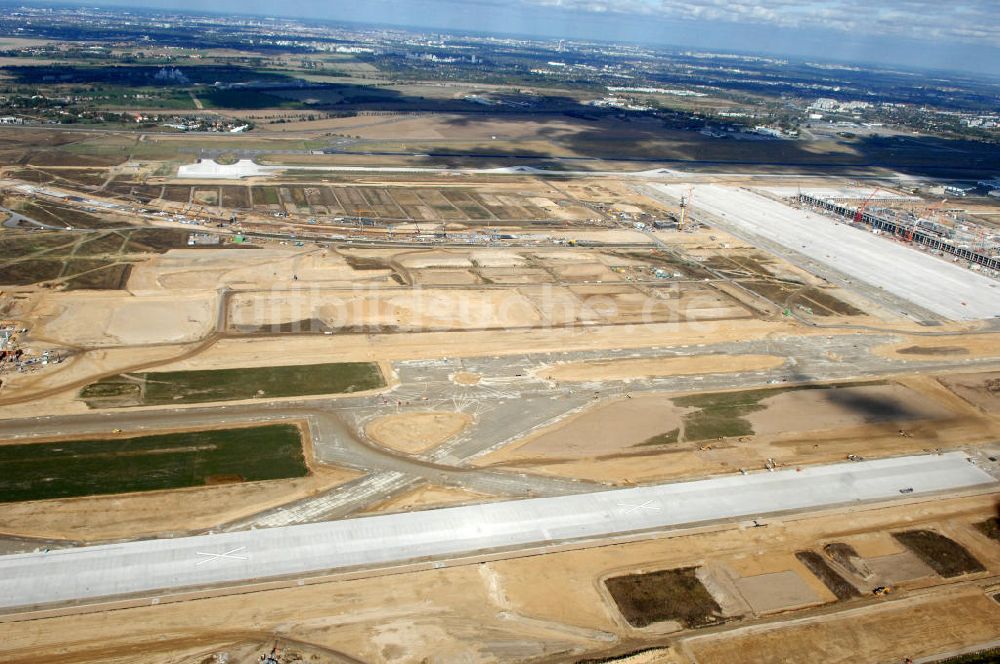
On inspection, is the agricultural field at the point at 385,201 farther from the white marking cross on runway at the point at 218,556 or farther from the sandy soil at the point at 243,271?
the white marking cross on runway at the point at 218,556

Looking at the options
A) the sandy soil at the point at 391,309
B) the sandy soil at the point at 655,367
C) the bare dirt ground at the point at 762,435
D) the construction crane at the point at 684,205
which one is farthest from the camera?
the construction crane at the point at 684,205

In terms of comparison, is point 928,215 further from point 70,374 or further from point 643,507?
point 70,374

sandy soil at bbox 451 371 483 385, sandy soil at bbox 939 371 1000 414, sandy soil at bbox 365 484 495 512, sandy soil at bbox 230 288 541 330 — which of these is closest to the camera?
sandy soil at bbox 365 484 495 512

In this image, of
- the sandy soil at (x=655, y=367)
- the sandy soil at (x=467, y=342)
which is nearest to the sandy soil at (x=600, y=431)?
the sandy soil at (x=655, y=367)

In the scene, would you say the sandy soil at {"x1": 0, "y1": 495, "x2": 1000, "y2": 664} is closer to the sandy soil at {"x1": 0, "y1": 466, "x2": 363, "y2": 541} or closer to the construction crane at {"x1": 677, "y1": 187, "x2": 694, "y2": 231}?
the sandy soil at {"x1": 0, "y1": 466, "x2": 363, "y2": 541}

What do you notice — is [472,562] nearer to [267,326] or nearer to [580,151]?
[267,326]

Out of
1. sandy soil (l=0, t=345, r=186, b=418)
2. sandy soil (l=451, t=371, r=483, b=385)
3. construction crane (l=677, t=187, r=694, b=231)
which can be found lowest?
sandy soil (l=0, t=345, r=186, b=418)

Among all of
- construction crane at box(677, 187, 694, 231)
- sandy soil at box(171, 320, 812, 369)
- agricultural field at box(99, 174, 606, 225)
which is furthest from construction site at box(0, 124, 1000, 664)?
construction crane at box(677, 187, 694, 231)
